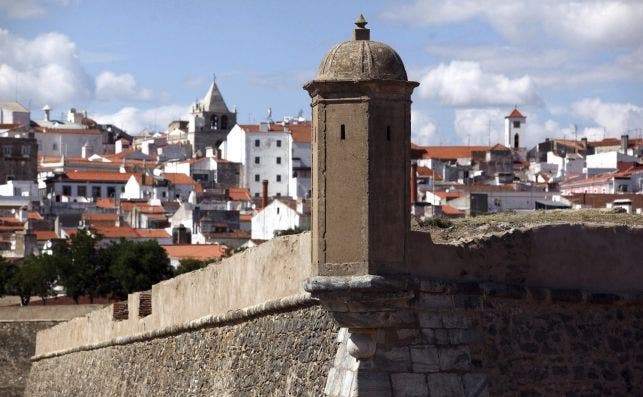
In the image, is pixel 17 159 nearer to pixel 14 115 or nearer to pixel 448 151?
pixel 14 115

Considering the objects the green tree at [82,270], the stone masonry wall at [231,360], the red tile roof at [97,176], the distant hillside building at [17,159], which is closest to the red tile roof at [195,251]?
the green tree at [82,270]

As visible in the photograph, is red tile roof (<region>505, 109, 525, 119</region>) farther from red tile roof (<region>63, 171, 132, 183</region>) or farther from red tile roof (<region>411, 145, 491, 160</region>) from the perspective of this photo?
red tile roof (<region>63, 171, 132, 183</region>)

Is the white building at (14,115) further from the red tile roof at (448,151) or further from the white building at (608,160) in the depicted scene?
the white building at (608,160)

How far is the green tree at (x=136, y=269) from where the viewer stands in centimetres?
5841

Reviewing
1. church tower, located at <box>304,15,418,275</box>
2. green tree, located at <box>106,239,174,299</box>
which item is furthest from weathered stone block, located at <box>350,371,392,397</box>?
green tree, located at <box>106,239,174,299</box>

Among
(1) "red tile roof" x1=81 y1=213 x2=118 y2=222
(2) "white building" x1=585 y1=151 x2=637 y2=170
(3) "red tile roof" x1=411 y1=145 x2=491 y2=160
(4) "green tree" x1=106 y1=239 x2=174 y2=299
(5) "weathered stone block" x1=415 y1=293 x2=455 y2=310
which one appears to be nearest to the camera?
(5) "weathered stone block" x1=415 y1=293 x2=455 y2=310

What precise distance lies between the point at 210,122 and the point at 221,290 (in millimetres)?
141617

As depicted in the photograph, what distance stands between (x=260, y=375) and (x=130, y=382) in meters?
7.60

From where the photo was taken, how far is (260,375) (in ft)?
48.6

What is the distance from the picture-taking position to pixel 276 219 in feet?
285

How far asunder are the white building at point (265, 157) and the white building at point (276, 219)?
3954 centimetres

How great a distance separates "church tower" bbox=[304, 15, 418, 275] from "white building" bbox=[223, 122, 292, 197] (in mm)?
116862

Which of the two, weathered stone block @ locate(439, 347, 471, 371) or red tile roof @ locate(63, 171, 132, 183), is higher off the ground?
red tile roof @ locate(63, 171, 132, 183)

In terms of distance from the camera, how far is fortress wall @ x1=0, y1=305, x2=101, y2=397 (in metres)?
40.8
